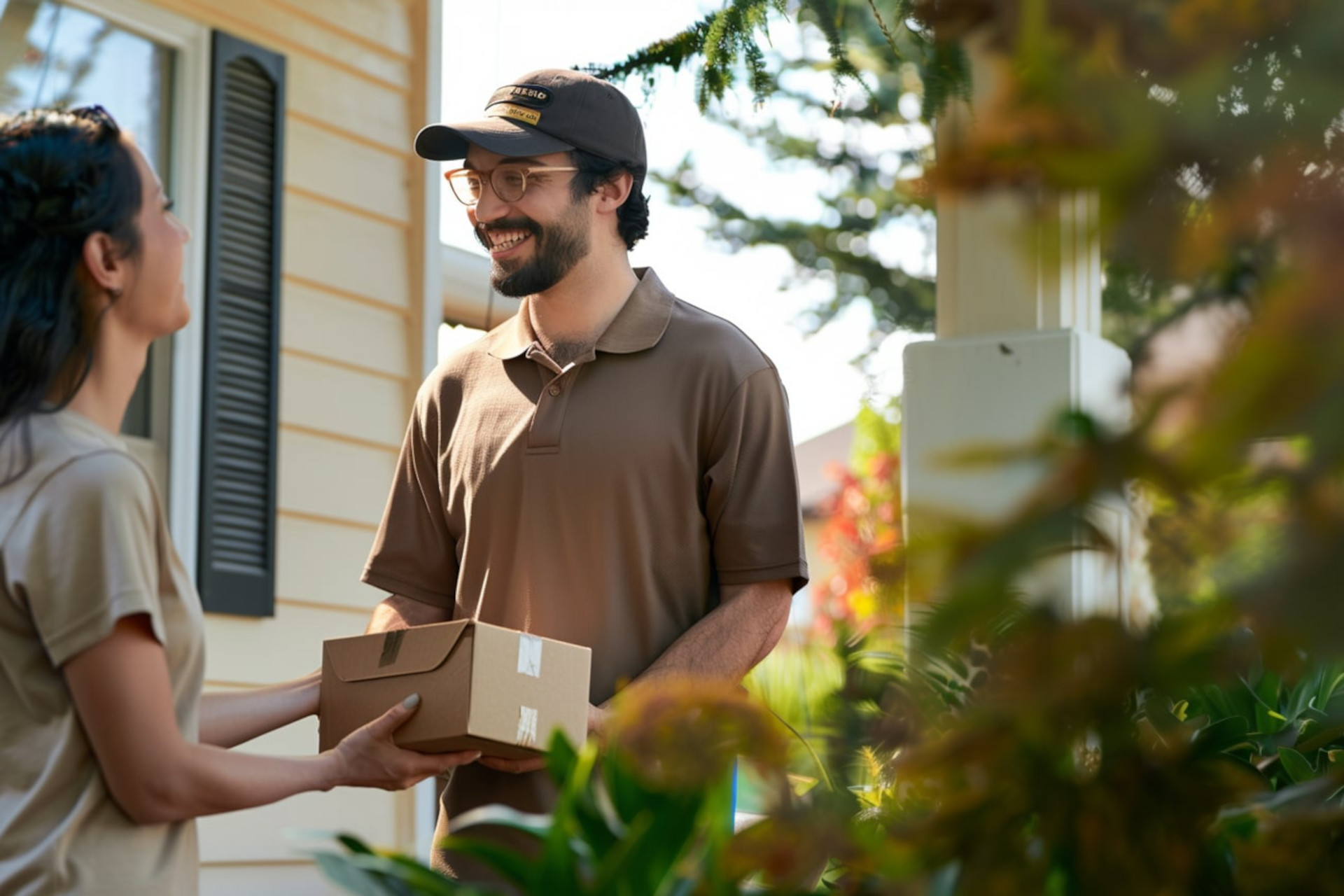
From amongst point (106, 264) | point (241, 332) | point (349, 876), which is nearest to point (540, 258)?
point (106, 264)

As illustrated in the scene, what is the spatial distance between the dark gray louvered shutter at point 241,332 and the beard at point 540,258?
1.63 m

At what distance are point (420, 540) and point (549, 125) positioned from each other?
80 cm

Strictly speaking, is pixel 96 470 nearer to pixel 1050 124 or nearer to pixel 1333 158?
pixel 1050 124

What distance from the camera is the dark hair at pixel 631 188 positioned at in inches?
114

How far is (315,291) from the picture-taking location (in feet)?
15.0

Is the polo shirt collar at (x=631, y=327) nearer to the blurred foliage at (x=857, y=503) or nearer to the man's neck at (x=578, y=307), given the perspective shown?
the man's neck at (x=578, y=307)

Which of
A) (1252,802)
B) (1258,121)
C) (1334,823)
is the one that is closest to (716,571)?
(1252,802)

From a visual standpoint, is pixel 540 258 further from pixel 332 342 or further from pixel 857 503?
pixel 857 503

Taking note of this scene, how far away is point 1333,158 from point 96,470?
1298mm

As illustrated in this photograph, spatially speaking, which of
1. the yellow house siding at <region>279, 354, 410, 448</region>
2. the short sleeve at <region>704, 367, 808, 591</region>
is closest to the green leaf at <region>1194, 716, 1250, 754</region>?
the short sleeve at <region>704, 367, 808, 591</region>

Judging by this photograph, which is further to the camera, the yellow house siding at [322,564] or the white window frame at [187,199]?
the yellow house siding at [322,564]

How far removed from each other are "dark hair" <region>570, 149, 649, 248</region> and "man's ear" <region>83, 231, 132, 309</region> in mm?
1187

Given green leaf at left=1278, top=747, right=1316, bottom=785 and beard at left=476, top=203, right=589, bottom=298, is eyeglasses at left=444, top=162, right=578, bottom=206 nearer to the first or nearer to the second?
beard at left=476, top=203, right=589, bottom=298

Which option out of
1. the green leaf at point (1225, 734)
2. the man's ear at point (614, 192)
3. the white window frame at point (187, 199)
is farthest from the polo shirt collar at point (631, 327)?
the white window frame at point (187, 199)
